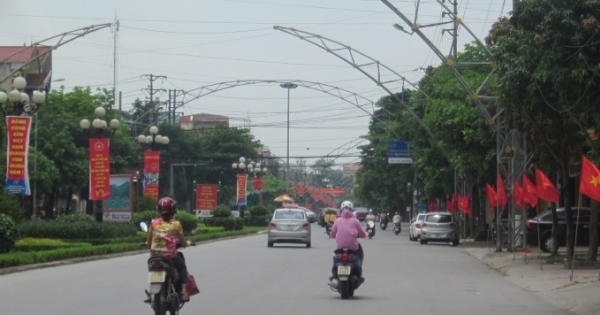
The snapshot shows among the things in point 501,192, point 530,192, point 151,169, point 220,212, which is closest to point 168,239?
point 530,192

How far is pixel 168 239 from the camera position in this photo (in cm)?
1205

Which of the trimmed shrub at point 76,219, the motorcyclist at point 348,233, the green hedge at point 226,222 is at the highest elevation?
the motorcyclist at point 348,233

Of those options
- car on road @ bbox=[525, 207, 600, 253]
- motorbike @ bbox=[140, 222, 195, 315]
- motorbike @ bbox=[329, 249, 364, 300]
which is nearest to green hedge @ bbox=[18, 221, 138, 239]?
car on road @ bbox=[525, 207, 600, 253]

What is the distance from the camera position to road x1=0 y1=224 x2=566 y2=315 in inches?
593

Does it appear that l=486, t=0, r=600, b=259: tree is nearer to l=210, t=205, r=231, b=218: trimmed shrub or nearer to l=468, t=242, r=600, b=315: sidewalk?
l=468, t=242, r=600, b=315: sidewalk

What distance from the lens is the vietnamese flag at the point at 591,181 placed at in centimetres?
1853

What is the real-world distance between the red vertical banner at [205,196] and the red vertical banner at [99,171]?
1139 inches

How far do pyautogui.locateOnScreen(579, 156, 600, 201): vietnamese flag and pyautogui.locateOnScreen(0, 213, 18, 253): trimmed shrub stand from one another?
15.6 meters

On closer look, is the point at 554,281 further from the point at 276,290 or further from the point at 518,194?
the point at 518,194

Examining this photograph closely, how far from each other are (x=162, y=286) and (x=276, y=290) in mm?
6849

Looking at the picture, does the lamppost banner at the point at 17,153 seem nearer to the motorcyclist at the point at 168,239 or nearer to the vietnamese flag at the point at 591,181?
the vietnamese flag at the point at 591,181

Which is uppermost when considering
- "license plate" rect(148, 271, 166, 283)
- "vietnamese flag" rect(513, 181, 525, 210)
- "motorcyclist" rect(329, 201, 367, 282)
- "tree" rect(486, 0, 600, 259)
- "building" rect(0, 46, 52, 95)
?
"building" rect(0, 46, 52, 95)

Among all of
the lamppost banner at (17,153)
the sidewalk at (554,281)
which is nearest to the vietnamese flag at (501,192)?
the sidewalk at (554,281)

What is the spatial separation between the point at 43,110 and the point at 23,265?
4249cm
